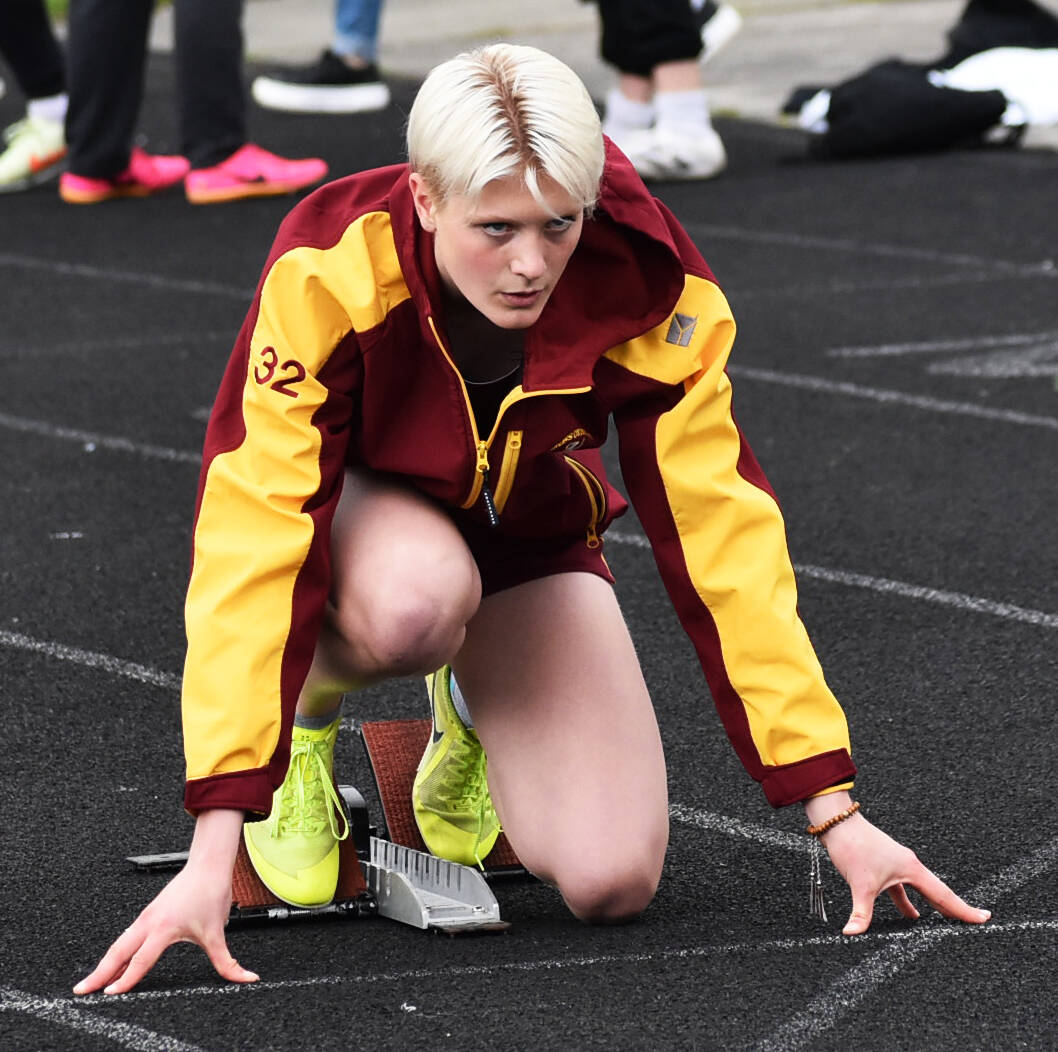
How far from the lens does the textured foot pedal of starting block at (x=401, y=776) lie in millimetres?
2814

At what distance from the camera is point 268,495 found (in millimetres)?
2256

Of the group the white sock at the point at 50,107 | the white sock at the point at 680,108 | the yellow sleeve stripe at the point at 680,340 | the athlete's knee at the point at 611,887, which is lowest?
the white sock at the point at 50,107

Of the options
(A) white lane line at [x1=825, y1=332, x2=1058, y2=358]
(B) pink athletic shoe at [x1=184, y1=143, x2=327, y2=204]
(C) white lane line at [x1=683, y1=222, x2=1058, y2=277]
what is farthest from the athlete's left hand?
(B) pink athletic shoe at [x1=184, y1=143, x2=327, y2=204]

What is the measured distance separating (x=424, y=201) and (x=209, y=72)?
4.76m

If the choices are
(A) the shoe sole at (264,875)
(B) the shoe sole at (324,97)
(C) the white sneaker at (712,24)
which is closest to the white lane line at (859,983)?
(A) the shoe sole at (264,875)

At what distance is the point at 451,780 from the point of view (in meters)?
2.80

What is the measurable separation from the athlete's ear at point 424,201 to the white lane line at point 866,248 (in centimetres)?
431

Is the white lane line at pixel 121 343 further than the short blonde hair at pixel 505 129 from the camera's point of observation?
Yes

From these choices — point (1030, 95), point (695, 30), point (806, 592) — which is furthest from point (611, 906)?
point (1030, 95)

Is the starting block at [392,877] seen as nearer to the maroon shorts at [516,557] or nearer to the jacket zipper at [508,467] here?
the maroon shorts at [516,557]

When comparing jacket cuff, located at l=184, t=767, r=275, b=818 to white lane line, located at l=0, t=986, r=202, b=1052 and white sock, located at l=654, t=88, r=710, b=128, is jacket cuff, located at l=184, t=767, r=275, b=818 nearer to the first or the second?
white lane line, located at l=0, t=986, r=202, b=1052

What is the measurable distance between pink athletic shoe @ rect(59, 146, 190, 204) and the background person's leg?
5122mm

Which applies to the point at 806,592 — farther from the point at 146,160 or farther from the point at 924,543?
the point at 146,160

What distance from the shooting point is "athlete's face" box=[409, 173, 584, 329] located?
2.17 m
